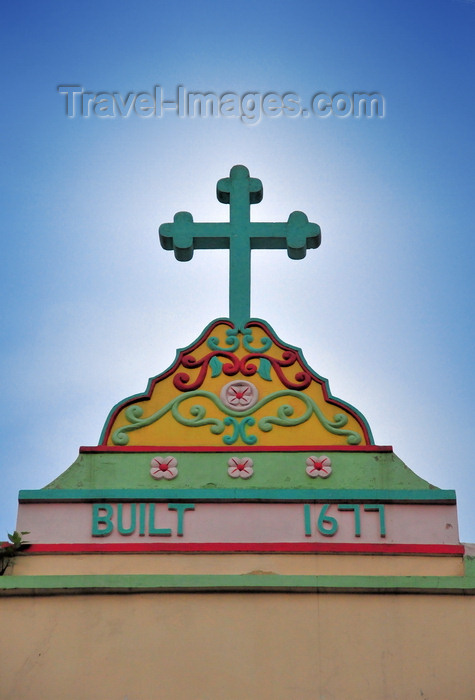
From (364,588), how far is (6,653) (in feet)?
7.33

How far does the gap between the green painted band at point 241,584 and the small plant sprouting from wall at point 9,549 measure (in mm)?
256

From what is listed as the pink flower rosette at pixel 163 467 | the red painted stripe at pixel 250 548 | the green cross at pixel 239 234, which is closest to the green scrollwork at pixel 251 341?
the green cross at pixel 239 234

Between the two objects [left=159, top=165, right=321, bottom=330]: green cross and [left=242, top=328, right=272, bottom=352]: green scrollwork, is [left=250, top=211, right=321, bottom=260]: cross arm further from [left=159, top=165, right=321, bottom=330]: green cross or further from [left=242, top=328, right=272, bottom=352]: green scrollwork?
[left=242, top=328, right=272, bottom=352]: green scrollwork

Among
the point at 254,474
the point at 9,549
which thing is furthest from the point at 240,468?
the point at 9,549

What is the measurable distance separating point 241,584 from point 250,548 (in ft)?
1.27

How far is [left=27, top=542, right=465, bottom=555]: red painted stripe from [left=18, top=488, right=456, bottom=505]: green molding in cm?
30

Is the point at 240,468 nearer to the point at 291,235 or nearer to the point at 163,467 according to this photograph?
the point at 163,467

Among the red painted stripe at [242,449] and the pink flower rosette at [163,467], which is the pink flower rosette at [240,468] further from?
the pink flower rosette at [163,467]

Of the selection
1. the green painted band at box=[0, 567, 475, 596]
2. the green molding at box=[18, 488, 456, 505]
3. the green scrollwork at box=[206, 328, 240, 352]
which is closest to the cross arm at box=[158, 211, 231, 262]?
the green scrollwork at box=[206, 328, 240, 352]

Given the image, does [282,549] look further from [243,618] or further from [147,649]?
[147,649]

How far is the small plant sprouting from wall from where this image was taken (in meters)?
7.33

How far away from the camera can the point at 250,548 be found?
24.2ft

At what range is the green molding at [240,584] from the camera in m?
7.04

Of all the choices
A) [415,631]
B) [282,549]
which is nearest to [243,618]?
[282,549]
